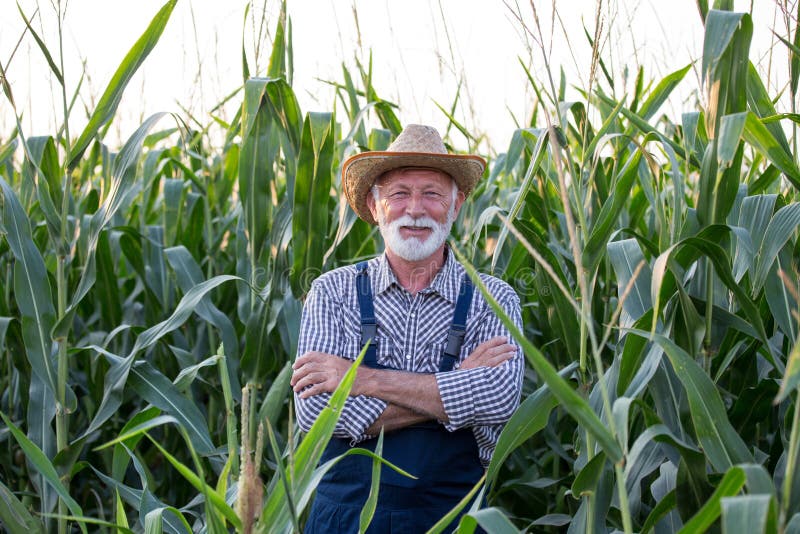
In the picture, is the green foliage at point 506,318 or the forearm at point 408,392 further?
the forearm at point 408,392

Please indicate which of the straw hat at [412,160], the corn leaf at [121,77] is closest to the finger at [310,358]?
the straw hat at [412,160]

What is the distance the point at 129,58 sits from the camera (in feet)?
6.90

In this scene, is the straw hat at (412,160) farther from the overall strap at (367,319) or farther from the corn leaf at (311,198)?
the overall strap at (367,319)

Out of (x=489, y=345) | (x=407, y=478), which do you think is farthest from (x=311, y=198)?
(x=407, y=478)

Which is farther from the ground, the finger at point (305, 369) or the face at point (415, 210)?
the face at point (415, 210)

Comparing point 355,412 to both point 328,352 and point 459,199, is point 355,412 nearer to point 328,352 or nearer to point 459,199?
point 328,352

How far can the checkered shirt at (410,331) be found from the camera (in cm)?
202

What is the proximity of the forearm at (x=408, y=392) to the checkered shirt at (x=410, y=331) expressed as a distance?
0.07 feet

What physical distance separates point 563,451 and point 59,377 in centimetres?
148

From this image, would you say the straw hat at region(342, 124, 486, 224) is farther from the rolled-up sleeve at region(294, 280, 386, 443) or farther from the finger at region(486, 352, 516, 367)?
the finger at region(486, 352, 516, 367)

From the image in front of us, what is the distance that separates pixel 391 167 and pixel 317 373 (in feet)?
2.14

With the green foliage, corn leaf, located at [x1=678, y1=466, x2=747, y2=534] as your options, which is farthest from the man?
corn leaf, located at [x1=678, y1=466, x2=747, y2=534]

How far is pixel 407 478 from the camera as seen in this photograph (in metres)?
2.01

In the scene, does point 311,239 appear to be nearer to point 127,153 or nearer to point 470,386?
point 127,153
